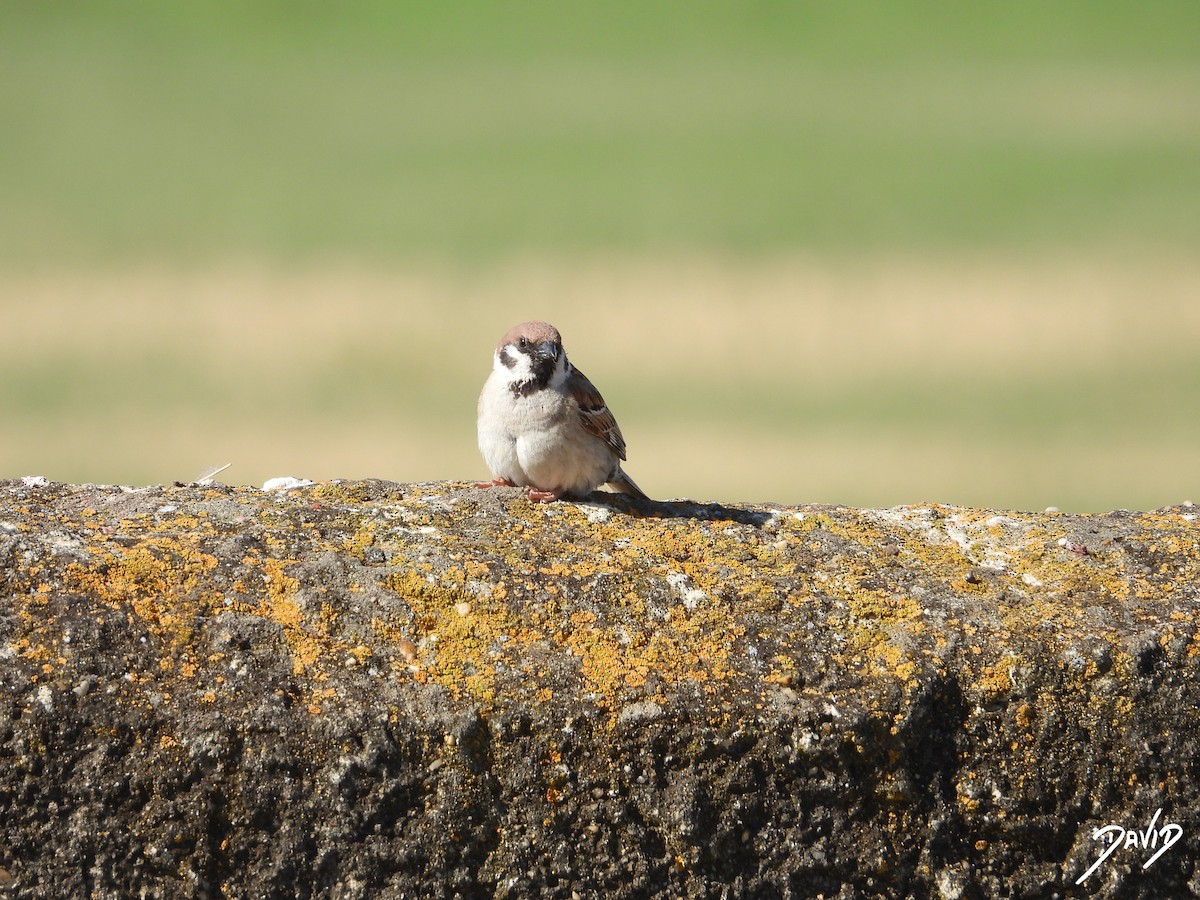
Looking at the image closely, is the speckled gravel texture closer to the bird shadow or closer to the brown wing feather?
the bird shadow

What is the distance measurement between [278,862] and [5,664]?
25.2 inches

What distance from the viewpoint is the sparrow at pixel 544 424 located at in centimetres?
508

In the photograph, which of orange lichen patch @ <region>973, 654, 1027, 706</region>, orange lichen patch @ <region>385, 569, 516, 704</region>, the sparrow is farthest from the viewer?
the sparrow

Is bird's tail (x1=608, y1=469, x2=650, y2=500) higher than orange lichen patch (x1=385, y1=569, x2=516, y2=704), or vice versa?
bird's tail (x1=608, y1=469, x2=650, y2=500)

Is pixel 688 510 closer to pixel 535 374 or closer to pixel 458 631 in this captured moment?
pixel 458 631

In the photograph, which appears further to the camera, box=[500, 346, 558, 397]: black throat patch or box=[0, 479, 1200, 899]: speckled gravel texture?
box=[500, 346, 558, 397]: black throat patch

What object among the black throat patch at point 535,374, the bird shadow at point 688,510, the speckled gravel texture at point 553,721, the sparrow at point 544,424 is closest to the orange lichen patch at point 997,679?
the speckled gravel texture at point 553,721

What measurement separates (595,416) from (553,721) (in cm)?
320

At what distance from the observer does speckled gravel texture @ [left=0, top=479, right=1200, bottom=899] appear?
2135 mm

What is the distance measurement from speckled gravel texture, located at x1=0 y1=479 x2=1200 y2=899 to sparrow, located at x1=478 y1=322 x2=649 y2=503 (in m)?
2.19

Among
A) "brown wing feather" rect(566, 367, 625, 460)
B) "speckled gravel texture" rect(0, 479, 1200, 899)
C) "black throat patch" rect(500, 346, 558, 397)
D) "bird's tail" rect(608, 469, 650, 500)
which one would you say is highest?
"black throat patch" rect(500, 346, 558, 397)

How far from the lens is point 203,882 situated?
210cm

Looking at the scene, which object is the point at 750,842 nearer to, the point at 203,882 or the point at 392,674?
the point at 392,674
